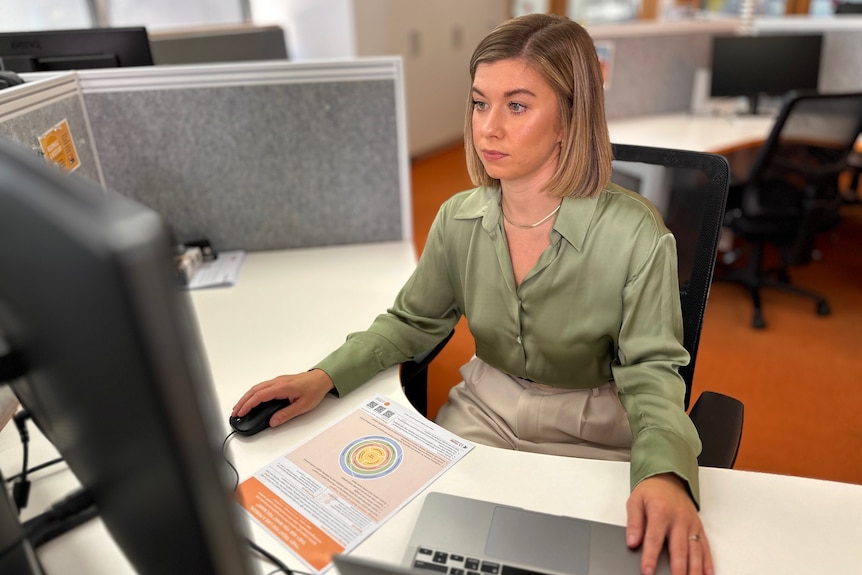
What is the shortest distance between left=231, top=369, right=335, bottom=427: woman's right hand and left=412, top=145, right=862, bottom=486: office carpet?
686 millimetres

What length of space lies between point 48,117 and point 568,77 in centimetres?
87

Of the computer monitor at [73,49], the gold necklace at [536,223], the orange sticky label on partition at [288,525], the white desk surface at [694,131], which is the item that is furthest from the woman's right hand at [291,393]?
the white desk surface at [694,131]

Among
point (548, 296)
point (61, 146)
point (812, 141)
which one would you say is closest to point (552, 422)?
point (548, 296)

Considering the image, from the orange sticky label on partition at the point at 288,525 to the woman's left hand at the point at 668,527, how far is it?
29 cm

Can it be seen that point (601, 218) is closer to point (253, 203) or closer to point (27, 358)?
point (27, 358)

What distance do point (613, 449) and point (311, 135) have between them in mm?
857

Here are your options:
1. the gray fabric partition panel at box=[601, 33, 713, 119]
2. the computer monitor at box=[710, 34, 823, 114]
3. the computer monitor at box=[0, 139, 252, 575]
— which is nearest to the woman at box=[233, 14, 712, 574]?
the computer monitor at box=[0, 139, 252, 575]

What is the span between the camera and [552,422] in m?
0.88

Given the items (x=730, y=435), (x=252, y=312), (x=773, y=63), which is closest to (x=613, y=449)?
(x=730, y=435)

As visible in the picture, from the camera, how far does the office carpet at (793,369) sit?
1573 mm

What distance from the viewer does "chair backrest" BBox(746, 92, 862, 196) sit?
187cm

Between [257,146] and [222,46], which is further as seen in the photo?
[222,46]

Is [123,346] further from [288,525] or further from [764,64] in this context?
[764,64]

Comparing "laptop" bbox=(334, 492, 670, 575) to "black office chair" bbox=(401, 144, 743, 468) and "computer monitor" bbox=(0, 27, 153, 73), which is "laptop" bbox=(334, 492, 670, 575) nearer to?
"black office chair" bbox=(401, 144, 743, 468)
